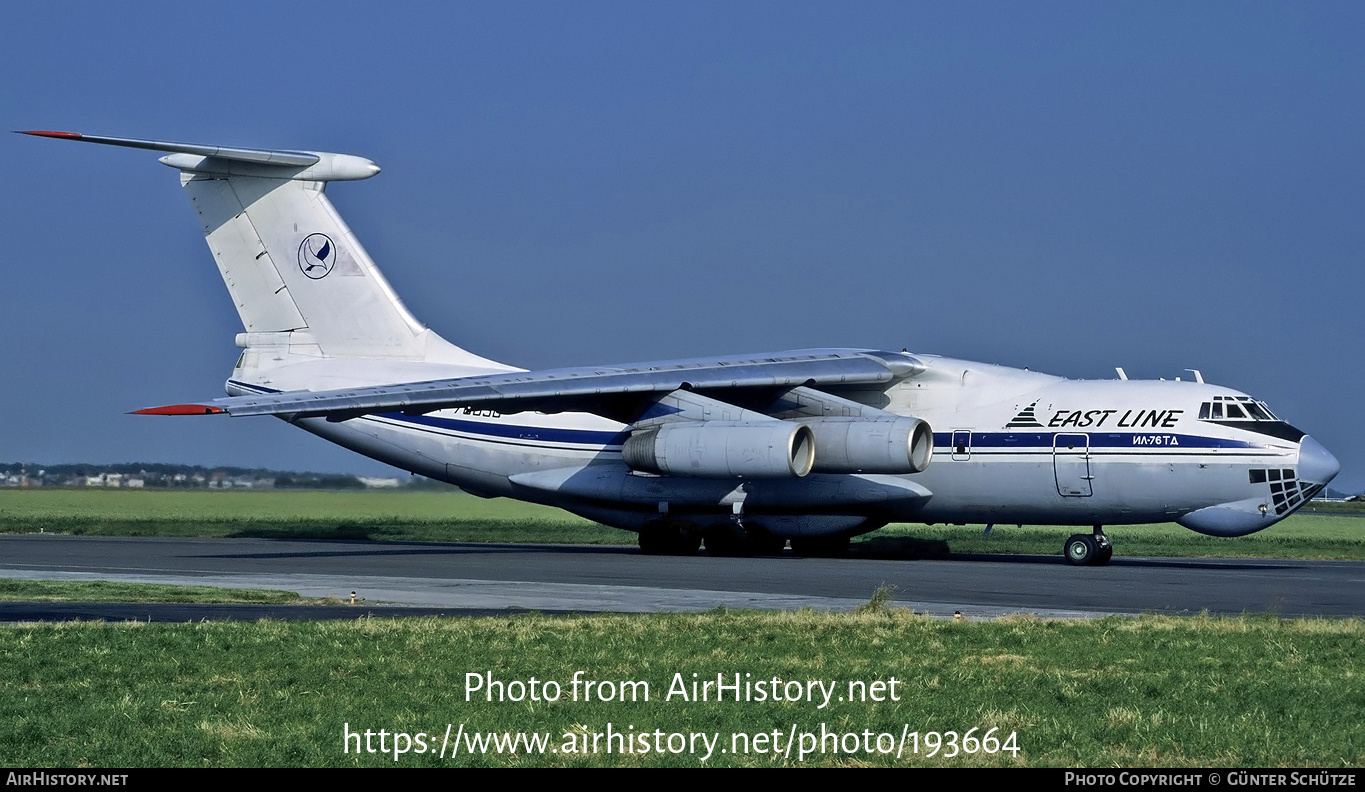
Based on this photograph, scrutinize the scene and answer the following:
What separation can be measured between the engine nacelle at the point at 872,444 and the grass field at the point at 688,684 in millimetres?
10240

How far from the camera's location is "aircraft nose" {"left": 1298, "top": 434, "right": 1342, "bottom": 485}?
69.0ft

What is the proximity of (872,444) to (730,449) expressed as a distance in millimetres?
2114

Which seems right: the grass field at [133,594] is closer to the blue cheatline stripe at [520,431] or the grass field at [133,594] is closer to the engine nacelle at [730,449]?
the engine nacelle at [730,449]

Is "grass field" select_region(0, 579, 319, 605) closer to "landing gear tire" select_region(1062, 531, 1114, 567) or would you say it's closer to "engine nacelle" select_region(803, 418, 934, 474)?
"engine nacelle" select_region(803, 418, 934, 474)

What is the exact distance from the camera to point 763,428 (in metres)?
22.6

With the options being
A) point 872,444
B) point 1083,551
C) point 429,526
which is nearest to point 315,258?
point 429,526

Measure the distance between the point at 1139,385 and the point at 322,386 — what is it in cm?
1378

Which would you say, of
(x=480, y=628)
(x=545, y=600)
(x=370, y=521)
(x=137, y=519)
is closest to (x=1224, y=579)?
(x=545, y=600)

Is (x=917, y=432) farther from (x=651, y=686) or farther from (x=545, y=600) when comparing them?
(x=651, y=686)

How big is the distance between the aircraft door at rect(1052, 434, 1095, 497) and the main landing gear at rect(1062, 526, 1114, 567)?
0.68 meters

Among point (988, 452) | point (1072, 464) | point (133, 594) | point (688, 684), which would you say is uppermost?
point (988, 452)

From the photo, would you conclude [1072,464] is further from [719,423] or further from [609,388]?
[609,388]

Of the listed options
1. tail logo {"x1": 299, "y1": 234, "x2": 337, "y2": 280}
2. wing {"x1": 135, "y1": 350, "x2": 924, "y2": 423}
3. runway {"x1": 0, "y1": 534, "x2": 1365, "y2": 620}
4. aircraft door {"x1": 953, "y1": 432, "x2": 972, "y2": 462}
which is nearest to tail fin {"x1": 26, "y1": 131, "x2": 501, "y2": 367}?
tail logo {"x1": 299, "y1": 234, "x2": 337, "y2": 280}

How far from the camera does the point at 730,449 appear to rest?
74.2ft
